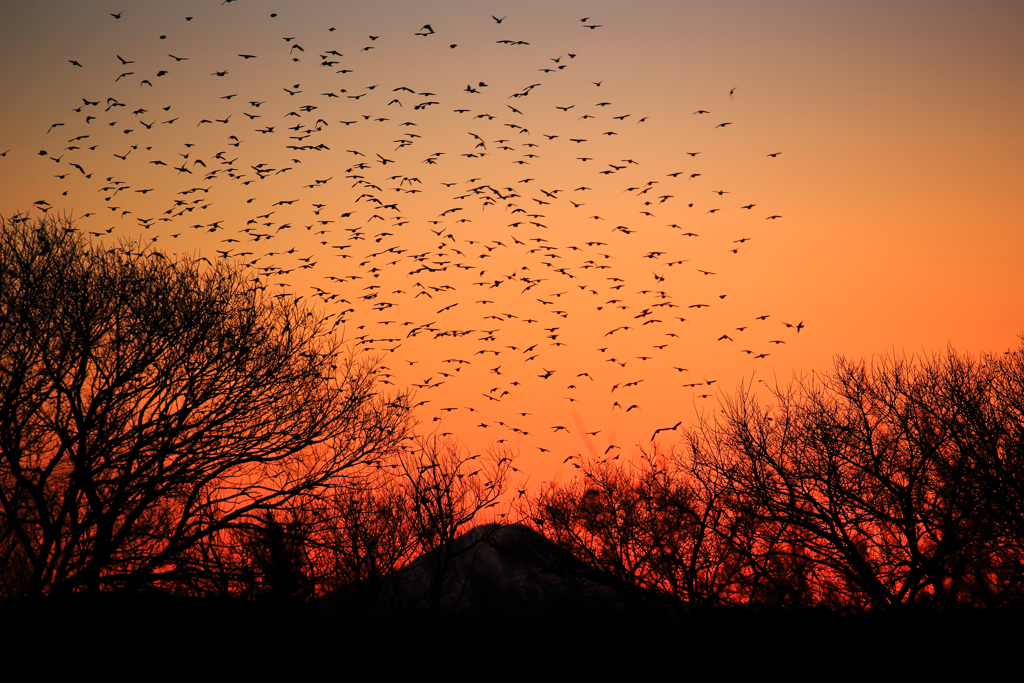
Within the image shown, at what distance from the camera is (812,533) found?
23516 mm

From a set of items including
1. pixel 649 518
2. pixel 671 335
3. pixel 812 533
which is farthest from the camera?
pixel 649 518

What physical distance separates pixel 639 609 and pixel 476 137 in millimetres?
25118

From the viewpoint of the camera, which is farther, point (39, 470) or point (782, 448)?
point (782, 448)

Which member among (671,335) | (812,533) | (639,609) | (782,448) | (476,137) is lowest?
(639,609)

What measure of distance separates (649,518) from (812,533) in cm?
842

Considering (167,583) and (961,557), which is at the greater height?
(167,583)

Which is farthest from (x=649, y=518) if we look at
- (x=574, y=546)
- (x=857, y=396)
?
(x=857, y=396)

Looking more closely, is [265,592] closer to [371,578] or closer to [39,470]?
[39,470]

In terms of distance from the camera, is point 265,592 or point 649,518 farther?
point 649,518

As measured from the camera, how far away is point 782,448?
80.6 feet

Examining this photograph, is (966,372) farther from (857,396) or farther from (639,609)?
(639,609)

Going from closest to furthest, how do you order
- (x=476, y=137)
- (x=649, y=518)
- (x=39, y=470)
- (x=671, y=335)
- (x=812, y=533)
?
1. (x=476, y=137)
2. (x=39, y=470)
3. (x=671, y=335)
4. (x=812, y=533)
5. (x=649, y=518)

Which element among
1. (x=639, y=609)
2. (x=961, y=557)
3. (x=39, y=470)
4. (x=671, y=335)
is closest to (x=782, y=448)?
(x=961, y=557)

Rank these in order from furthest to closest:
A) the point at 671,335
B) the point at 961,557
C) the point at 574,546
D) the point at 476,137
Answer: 1. the point at 574,546
2. the point at 961,557
3. the point at 671,335
4. the point at 476,137
